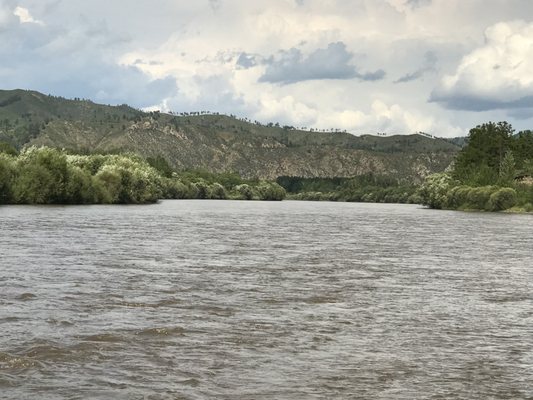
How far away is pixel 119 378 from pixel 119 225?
2099 inches

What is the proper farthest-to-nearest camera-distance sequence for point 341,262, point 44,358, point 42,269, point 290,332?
point 341,262 → point 42,269 → point 290,332 → point 44,358

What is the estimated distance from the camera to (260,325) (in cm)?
2094

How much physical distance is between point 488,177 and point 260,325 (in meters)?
130

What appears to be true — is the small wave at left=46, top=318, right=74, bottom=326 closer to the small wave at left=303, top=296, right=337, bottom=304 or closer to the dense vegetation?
the small wave at left=303, top=296, right=337, bottom=304

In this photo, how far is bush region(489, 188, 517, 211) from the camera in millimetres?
129000

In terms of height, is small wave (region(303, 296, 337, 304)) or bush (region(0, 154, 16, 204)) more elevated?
bush (region(0, 154, 16, 204))

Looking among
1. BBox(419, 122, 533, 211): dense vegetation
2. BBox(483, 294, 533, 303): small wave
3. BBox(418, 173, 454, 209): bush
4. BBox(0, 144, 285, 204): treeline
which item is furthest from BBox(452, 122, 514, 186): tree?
BBox(483, 294, 533, 303): small wave

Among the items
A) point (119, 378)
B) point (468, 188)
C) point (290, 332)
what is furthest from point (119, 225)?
point (468, 188)

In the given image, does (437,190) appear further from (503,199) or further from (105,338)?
(105,338)

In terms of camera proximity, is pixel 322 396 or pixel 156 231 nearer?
pixel 322 396

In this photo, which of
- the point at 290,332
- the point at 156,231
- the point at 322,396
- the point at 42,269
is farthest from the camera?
the point at 156,231

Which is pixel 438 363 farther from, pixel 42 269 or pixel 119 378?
pixel 42 269

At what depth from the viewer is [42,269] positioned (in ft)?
107

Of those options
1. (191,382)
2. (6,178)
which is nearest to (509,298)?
(191,382)
